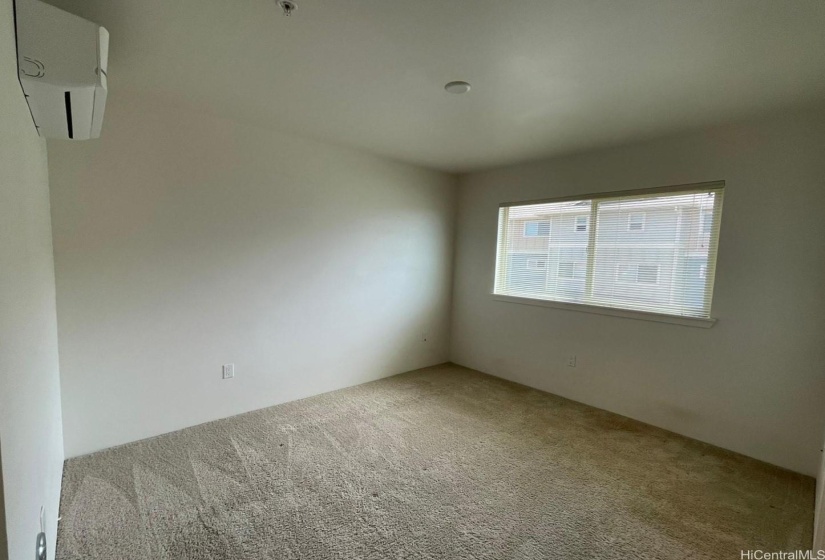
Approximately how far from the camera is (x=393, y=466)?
2.37m

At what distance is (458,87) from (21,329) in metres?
2.25

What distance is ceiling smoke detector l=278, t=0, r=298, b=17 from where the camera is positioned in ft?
4.86

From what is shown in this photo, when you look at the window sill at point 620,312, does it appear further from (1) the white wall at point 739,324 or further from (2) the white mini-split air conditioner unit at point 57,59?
(2) the white mini-split air conditioner unit at point 57,59

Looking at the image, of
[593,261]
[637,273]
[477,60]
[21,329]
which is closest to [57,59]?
[21,329]

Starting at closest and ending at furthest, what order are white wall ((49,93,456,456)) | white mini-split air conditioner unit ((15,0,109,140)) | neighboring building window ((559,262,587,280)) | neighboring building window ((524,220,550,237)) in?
white mini-split air conditioner unit ((15,0,109,140)) → white wall ((49,93,456,456)) → neighboring building window ((559,262,587,280)) → neighboring building window ((524,220,550,237))

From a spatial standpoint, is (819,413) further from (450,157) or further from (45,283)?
(45,283)

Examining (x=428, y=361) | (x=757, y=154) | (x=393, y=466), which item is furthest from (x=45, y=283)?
(x=757, y=154)

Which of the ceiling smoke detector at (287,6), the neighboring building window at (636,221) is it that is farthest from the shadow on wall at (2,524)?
the neighboring building window at (636,221)

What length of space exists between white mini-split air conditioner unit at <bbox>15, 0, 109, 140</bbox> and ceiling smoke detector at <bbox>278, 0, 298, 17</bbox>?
748 millimetres

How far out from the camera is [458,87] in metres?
2.15

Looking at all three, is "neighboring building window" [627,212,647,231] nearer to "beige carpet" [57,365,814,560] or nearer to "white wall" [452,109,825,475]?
"white wall" [452,109,825,475]

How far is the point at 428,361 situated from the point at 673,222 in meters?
2.96

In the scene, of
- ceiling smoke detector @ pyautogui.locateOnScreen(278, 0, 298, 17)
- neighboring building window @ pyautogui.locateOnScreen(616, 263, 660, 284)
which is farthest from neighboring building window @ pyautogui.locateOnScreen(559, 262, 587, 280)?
ceiling smoke detector @ pyautogui.locateOnScreen(278, 0, 298, 17)

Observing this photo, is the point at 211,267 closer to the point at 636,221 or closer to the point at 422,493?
the point at 422,493
